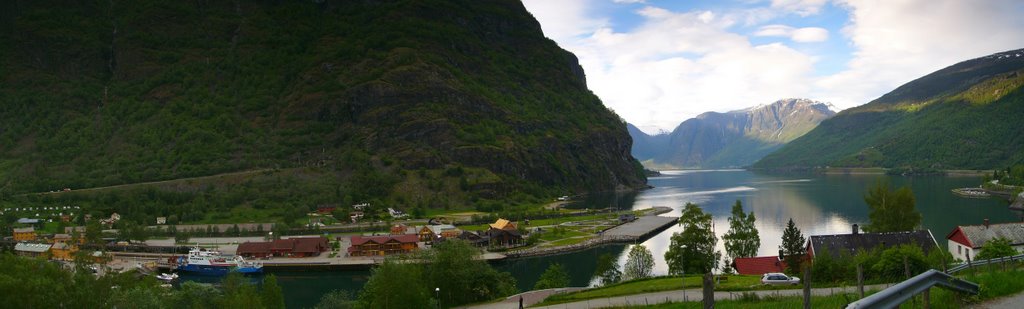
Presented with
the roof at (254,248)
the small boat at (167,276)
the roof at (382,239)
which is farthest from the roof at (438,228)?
the small boat at (167,276)

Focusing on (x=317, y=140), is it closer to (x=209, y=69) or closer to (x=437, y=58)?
(x=437, y=58)

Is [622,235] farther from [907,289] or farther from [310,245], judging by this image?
[907,289]

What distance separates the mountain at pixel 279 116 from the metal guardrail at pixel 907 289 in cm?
Result: 11542

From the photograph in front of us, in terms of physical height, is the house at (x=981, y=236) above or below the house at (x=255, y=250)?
above

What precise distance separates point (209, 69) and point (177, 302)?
6622 inches

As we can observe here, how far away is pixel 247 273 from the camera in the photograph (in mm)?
66125

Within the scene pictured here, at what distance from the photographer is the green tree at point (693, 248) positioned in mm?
45688

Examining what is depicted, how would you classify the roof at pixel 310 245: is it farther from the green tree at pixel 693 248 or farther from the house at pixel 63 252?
the green tree at pixel 693 248

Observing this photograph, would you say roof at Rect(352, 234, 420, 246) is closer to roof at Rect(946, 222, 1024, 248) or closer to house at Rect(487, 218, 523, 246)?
house at Rect(487, 218, 523, 246)

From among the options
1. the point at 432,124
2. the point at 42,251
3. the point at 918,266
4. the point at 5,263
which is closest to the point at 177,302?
the point at 5,263

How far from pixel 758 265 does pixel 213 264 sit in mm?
54508

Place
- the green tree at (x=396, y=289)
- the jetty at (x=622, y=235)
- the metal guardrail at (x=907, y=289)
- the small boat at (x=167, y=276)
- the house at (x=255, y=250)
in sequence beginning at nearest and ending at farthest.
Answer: the metal guardrail at (x=907, y=289), the green tree at (x=396, y=289), the small boat at (x=167, y=276), the jetty at (x=622, y=235), the house at (x=255, y=250)

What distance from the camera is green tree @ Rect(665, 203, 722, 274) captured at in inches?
1799

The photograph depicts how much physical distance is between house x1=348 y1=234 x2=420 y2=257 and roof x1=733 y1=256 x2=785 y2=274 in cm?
3894
